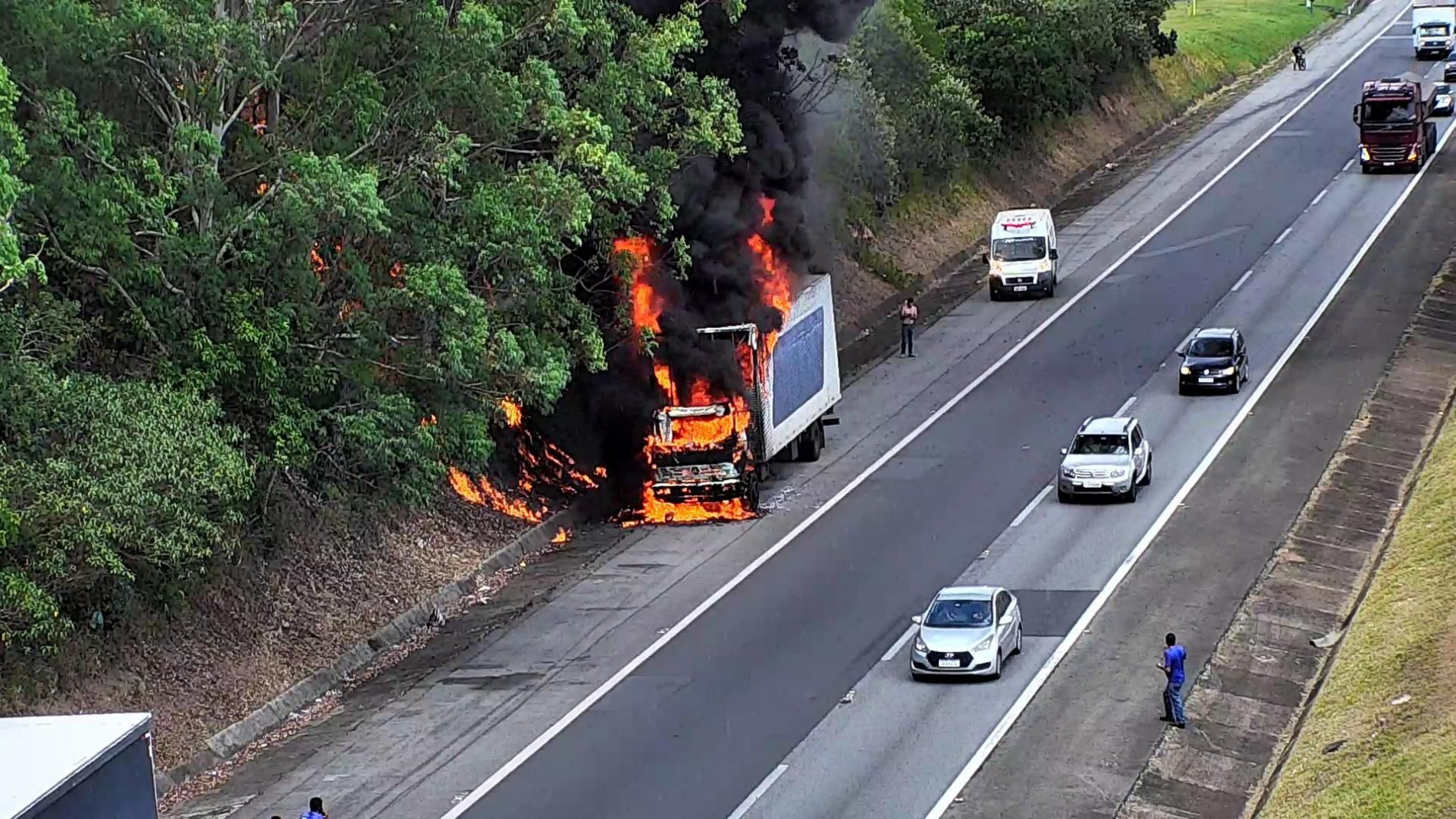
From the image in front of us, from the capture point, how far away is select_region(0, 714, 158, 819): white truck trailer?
1479 cm

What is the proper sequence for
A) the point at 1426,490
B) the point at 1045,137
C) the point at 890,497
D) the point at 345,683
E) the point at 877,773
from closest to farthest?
the point at 877,773, the point at 345,683, the point at 1426,490, the point at 890,497, the point at 1045,137

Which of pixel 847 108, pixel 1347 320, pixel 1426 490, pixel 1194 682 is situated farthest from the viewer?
pixel 847 108

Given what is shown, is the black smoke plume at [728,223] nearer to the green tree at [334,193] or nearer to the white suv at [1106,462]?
the green tree at [334,193]

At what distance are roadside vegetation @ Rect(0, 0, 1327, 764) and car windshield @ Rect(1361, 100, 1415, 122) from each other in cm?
3955

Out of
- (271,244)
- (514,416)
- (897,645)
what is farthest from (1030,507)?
(271,244)

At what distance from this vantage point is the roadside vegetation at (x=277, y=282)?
1106 inches

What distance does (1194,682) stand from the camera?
103ft

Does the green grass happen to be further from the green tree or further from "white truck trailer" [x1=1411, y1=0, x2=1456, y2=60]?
the green tree

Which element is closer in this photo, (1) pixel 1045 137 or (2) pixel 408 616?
(2) pixel 408 616

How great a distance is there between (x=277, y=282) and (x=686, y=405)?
12067 mm

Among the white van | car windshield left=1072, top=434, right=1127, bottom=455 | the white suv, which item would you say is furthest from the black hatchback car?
the white van

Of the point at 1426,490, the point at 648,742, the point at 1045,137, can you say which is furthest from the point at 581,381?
the point at 1045,137

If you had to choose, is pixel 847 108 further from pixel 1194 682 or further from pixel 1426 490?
pixel 1194 682

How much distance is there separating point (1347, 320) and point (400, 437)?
31548 millimetres
